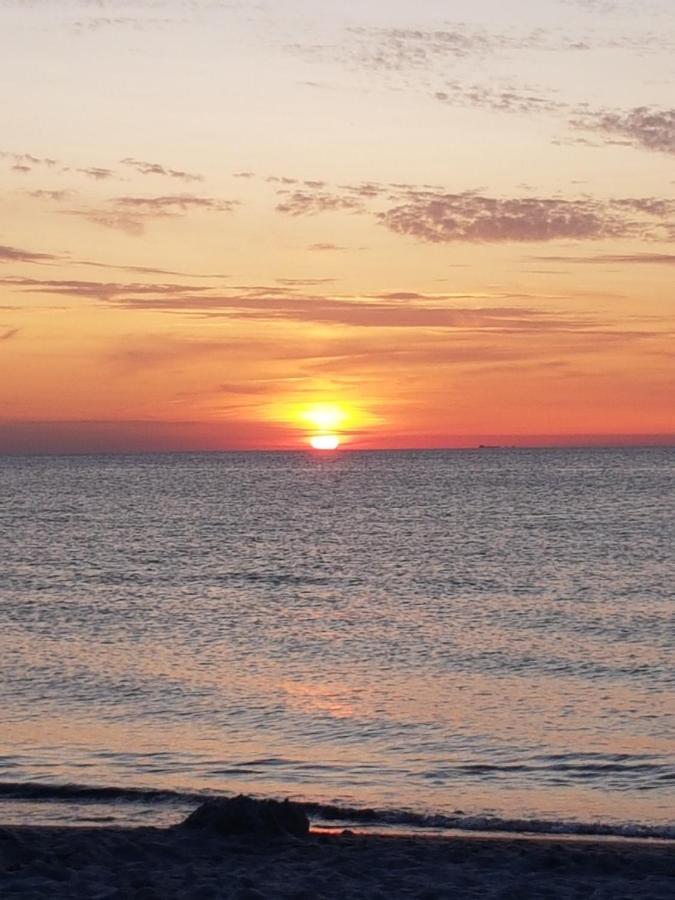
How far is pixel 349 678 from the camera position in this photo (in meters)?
29.9

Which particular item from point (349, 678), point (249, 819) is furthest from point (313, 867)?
point (349, 678)

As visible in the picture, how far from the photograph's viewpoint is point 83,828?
16938 millimetres

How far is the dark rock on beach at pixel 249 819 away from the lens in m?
15.7

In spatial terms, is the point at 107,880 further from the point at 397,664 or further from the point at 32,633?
the point at 32,633

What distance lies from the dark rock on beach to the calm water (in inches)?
112

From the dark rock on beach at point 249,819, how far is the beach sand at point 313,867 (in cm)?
18

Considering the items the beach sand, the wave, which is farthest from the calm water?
the beach sand

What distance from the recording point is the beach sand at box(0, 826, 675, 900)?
13086mm

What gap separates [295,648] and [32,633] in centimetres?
851

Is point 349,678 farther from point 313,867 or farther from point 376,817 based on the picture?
point 313,867

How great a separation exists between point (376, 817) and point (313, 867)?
420 centimetres

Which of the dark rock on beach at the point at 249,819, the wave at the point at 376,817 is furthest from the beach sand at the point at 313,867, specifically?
the wave at the point at 376,817

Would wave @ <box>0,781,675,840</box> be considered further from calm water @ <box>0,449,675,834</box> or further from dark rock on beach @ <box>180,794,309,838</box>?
dark rock on beach @ <box>180,794,309,838</box>

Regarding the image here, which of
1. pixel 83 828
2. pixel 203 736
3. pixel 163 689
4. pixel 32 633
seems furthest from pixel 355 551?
pixel 83 828
